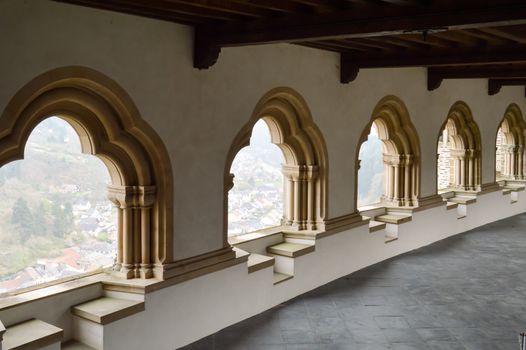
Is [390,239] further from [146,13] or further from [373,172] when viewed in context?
[146,13]

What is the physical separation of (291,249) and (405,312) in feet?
4.72

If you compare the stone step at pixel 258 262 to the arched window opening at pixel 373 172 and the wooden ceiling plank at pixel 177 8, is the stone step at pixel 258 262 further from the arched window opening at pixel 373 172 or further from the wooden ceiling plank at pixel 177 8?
the arched window opening at pixel 373 172

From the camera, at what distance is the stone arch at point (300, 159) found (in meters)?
6.90

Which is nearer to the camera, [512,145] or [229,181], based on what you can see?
[229,181]

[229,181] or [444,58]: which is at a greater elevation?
[444,58]

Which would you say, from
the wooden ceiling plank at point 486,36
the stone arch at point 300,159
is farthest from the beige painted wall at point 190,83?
the wooden ceiling plank at point 486,36

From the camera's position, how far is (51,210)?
4566mm

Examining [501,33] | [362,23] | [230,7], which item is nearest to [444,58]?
[501,33]

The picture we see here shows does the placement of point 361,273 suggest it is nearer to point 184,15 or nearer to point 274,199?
point 274,199

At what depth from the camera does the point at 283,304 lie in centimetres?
661

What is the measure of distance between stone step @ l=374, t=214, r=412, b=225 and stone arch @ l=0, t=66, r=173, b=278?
4550 millimetres

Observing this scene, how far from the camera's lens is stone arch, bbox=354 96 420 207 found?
A: 360 inches

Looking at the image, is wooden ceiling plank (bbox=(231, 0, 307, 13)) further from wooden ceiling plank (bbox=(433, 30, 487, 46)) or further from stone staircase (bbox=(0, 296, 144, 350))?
stone staircase (bbox=(0, 296, 144, 350))

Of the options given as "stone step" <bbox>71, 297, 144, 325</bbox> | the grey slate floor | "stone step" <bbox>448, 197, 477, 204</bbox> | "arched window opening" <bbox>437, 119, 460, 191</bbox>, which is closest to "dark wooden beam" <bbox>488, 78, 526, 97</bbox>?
"arched window opening" <bbox>437, 119, 460, 191</bbox>
